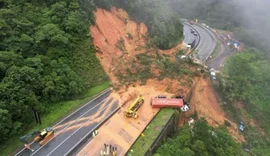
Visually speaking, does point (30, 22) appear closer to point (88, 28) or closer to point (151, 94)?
point (88, 28)

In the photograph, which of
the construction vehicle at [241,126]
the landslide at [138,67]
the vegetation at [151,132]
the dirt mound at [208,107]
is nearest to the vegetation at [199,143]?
the vegetation at [151,132]

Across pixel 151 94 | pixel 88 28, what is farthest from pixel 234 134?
pixel 88 28

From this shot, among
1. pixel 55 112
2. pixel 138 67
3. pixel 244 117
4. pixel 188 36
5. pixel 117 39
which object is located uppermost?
pixel 117 39

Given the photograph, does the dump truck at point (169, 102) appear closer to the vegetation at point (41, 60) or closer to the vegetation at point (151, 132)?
the vegetation at point (151, 132)

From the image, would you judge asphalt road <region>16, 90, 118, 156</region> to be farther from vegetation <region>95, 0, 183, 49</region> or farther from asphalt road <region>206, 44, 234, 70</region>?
asphalt road <region>206, 44, 234, 70</region>

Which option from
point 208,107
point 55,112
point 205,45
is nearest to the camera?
point 55,112

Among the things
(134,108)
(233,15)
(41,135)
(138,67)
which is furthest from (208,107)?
(233,15)

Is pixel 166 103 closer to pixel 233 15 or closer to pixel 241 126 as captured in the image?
pixel 241 126
